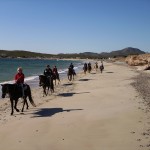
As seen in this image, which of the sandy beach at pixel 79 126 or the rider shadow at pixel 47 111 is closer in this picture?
the sandy beach at pixel 79 126

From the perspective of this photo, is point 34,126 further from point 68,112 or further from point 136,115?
point 136,115

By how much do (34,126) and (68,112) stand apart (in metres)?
2.83

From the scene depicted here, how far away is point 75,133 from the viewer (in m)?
10.9

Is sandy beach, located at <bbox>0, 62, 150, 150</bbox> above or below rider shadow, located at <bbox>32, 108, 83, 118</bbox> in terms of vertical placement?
above

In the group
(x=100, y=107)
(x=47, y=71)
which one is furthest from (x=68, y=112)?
(x=47, y=71)

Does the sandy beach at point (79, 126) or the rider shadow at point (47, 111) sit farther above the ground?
the sandy beach at point (79, 126)

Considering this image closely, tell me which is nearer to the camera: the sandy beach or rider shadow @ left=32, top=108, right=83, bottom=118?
the sandy beach

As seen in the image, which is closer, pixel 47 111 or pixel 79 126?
pixel 79 126

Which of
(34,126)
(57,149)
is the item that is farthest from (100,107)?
(57,149)

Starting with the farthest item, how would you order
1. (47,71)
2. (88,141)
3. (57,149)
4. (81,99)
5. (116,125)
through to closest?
(47,71) → (81,99) → (116,125) → (88,141) → (57,149)

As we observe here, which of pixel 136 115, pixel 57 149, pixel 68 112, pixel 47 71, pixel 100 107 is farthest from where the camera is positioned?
pixel 47 71

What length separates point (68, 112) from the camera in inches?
574

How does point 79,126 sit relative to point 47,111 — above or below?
above

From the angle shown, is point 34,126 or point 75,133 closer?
point 75,133
